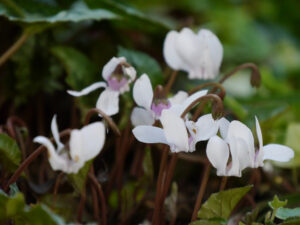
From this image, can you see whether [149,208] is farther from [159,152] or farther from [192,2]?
[192,2]

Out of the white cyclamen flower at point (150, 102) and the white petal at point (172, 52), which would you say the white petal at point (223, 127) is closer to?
the white cyclamen flower at point (150, 102)

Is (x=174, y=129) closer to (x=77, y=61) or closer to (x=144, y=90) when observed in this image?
(x=144, y=90)

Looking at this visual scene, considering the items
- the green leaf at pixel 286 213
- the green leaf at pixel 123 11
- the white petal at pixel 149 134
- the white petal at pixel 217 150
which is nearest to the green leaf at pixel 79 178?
the white petal at pixel 149 134

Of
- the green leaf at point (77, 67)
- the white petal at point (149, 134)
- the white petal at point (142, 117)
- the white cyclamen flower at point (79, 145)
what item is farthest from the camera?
the green leaf at point (77, 67)

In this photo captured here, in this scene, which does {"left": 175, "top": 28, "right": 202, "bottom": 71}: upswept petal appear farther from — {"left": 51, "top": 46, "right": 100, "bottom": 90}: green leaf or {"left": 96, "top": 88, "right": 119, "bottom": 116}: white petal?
{"left": 51, "top": 46, "right": 100, "bottom": 90}: green leaf

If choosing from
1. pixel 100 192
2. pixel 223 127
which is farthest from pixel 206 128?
pixel 100 192

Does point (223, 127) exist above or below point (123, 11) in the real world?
below

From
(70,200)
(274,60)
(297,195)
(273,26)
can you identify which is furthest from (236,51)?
(70,200)
